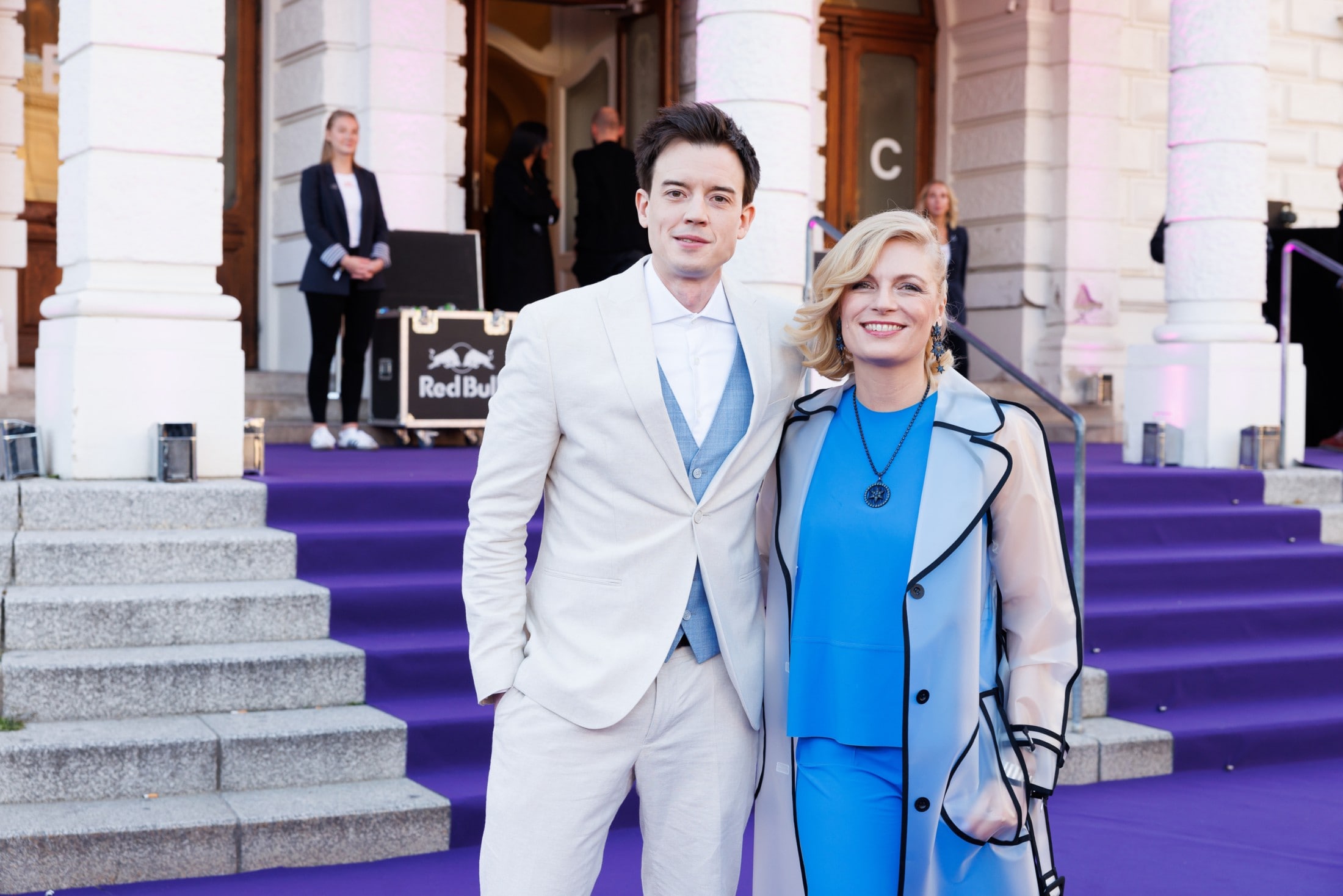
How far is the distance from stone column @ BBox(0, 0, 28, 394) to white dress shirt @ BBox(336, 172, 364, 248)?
2.30 m

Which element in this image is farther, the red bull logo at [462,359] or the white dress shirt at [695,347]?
the red bull logo at [462,359]

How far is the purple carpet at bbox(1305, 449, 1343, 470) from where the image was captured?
8.77 metres

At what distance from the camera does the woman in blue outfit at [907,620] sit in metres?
2.46

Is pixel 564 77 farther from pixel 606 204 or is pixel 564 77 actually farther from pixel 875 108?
pixel 606 204

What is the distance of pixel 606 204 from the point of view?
9.97m

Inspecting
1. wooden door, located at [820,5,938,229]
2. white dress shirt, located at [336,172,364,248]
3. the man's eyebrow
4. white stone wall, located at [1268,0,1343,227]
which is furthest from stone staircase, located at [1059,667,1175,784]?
white stone wall, located at [1268,0,1343,227]

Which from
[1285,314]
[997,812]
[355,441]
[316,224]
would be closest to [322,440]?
[355,441]

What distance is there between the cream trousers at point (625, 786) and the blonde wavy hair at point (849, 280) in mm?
574

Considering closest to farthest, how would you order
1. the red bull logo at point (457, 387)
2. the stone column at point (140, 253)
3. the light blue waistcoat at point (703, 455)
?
the light blue waistcoat at point (703, 455) < the stone column at point (140, 253) < the red bull logo at point (457, 387)

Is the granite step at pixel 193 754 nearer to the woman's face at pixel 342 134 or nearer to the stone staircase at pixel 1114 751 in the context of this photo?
the stone staircase at pixel 1114 751

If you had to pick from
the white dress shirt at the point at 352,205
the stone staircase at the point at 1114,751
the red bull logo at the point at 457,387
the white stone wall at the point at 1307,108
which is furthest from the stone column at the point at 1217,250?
the white dress shirt at the point at 352,205

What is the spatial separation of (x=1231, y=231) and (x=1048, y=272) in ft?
9.28

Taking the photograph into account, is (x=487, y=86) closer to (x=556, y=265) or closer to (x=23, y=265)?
(x=556, y=265)

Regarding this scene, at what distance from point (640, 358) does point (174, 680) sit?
9.34 ft
